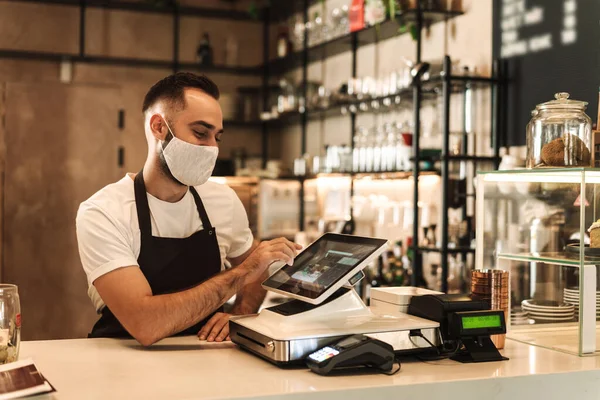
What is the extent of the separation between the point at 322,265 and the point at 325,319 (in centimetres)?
16

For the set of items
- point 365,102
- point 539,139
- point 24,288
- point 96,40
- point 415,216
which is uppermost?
point 96,40

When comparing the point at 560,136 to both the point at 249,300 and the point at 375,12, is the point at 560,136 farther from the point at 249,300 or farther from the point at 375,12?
the point at 375,12

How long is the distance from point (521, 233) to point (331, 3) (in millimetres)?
3925

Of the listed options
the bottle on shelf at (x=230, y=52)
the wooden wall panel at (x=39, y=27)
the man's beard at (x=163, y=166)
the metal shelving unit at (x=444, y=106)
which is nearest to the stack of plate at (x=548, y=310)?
the man's beard at (x=163, y=166)

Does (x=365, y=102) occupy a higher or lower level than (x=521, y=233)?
higher

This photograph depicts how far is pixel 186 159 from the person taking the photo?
232 centimetres

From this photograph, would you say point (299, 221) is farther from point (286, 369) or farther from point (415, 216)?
point (286, 369)

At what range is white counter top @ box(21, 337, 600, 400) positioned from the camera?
61.1 inches

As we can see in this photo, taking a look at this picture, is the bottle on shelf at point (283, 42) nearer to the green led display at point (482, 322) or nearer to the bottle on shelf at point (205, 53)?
the bottle on shelf at point (205, 53)

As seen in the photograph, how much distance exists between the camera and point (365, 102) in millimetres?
4855

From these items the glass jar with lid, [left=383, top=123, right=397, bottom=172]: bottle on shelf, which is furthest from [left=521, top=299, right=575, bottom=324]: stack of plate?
[left=383, top=123, right=397, bottom=172]: bottle on shelf

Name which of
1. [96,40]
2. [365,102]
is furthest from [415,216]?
[96,40]

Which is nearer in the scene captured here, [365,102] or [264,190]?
[365,102]

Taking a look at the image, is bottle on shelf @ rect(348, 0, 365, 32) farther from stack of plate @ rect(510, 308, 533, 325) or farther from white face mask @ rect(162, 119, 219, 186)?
stack of plate @ rect(510, 308, 533, 325)
